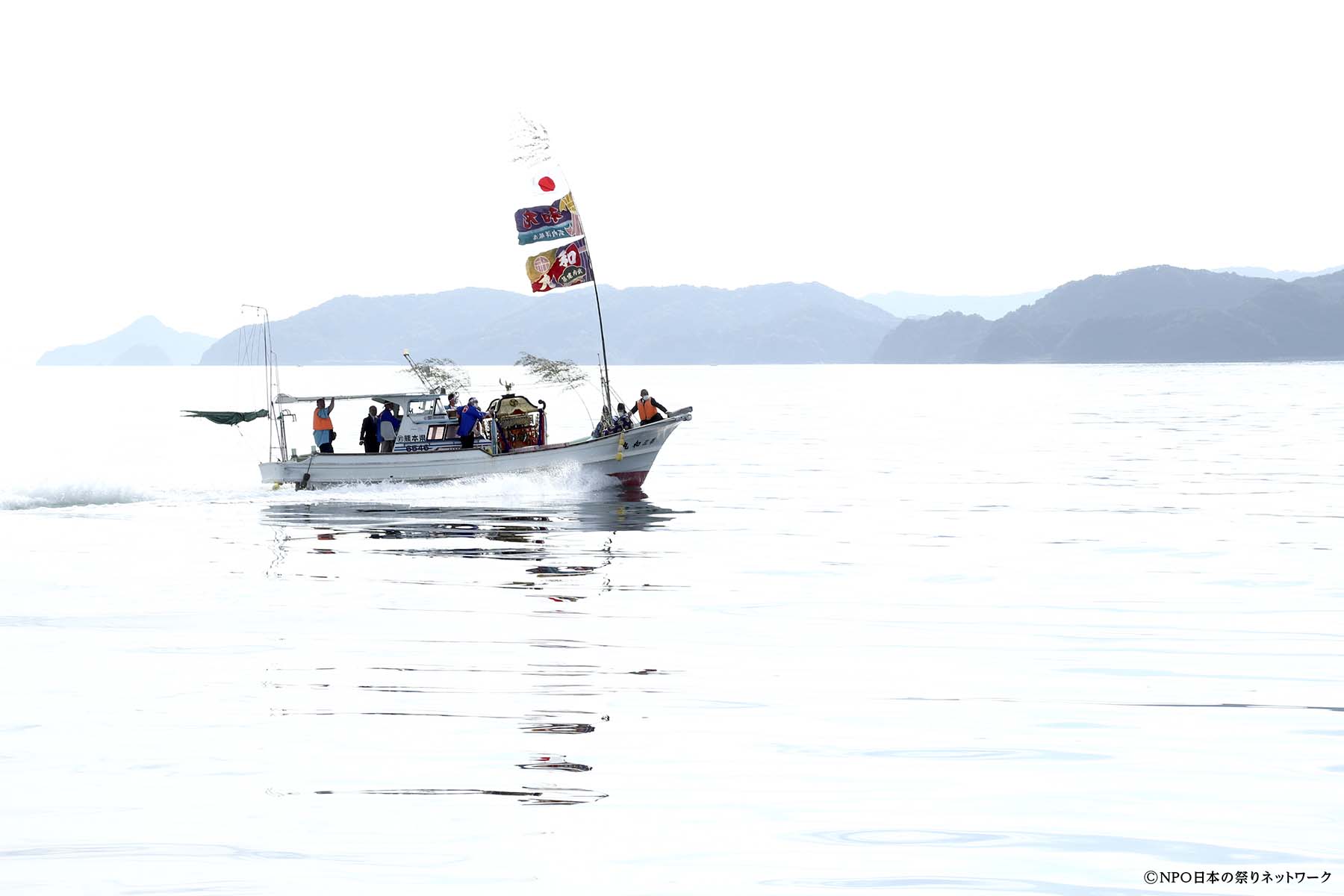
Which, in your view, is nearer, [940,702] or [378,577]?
[940,702]

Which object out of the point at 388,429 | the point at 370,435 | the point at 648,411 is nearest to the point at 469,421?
the point at 388,429

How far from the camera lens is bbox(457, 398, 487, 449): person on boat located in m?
38.4

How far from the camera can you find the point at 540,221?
1516 inches

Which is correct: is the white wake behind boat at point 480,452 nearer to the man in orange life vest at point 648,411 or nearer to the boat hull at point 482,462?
the boat hull at point 482,462

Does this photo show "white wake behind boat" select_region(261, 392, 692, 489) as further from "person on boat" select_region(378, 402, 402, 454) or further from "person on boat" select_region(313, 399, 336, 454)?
"person on boat" select_region(313, 399, 336, 454)

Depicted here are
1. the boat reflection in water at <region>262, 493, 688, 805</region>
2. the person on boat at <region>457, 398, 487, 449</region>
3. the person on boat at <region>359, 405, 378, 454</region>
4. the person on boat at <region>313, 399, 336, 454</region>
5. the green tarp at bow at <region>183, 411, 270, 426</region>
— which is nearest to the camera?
the boat reflection in water at <region>262, 493, 688, 805</region>

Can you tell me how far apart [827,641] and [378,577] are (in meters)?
9.66

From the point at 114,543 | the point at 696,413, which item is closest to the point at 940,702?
the point at 114,543

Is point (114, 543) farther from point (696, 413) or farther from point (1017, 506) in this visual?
point (696, 413)

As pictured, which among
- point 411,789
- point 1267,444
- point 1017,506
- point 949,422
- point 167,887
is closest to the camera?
point 167,887

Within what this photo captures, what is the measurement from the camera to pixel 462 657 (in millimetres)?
15992

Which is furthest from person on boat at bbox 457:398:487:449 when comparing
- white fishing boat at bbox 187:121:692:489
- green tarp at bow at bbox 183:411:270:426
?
green tarp at bow at bbox 183:411:270:426

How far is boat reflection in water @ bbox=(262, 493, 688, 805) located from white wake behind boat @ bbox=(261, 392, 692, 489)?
7847 millimetres

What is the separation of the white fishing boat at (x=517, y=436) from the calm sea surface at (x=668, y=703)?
4375 millimetres
